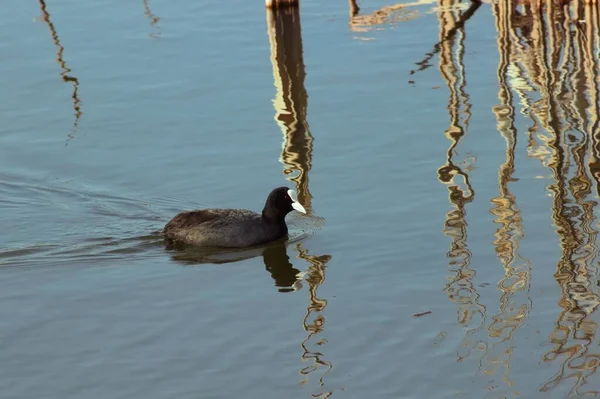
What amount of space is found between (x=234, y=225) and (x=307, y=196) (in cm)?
106

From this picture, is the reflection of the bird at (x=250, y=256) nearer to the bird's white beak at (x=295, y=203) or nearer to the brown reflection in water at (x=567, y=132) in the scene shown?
the bird's white beak at (x=295, y=203)

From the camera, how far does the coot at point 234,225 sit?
1115 cm

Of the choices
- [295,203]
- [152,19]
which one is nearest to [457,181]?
[295,203]

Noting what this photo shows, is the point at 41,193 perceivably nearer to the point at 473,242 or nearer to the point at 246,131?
the point at 246,131

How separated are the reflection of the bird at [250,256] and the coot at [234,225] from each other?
77 millimetres

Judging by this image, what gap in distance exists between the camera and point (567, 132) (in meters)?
13.2

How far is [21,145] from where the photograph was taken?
1322 cm

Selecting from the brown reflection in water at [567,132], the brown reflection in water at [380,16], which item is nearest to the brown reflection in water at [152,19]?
the brown reflection in water at [380,16]

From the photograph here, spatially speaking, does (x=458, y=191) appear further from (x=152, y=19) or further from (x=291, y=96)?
(x=152, y=19)

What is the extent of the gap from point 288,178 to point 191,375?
14.7ft

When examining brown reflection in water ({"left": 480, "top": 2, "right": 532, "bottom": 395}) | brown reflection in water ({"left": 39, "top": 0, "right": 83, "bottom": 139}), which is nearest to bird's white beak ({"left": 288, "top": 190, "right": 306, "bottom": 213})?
brown reflection in water ({"left": 480, "top": 2, "right": 532, "bottom": 395})

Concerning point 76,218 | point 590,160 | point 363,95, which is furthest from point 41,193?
point 590,160

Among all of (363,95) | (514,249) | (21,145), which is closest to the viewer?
(514,249)

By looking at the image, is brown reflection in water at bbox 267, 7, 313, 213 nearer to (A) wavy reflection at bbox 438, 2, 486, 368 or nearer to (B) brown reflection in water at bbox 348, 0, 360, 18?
(B) brown reflection in water at bbox 348, 0, 360, 18
